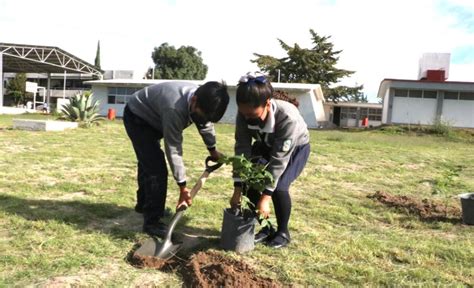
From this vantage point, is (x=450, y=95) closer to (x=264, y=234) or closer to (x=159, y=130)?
(x=264, y=234)

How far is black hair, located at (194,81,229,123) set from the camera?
9.23 ft

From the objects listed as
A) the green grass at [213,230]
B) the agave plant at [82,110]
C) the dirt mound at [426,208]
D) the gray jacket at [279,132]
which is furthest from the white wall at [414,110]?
the gray jacket at [279,132]

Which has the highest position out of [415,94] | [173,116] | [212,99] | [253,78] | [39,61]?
[39,61]

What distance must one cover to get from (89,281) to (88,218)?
130 centimetres

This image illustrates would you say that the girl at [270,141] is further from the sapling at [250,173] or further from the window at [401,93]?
the window at [401,93]

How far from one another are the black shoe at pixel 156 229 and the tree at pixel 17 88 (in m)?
49.5

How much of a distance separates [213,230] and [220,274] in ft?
3.57

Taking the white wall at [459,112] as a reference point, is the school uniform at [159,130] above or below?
below

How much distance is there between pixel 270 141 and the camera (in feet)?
10.3

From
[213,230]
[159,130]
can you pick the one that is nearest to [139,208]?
[213,230]

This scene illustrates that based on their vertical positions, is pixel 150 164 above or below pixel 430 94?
below

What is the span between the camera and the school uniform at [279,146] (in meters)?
3.01

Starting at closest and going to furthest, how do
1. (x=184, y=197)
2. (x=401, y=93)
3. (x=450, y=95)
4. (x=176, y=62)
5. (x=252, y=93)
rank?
(x=252, y=93), (x=184, y=197), (x=450, y=95), (x=401, y=93), (x=176, y=62)

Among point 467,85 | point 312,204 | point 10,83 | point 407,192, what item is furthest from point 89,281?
point 10,83
